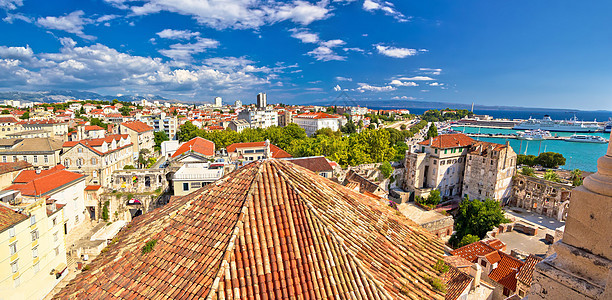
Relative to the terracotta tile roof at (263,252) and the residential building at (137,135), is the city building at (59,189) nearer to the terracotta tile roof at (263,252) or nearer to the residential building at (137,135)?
the residential building at (137,135)

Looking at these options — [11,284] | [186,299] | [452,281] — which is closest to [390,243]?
[186,299]

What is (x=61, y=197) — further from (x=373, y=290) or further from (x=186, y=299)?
(x=373, y=290)

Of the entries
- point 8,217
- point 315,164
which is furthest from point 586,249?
point 315,164

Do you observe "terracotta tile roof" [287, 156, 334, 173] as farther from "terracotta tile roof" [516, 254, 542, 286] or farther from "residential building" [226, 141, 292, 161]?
"terracotta tile roof" [516, 254, 542, 286]

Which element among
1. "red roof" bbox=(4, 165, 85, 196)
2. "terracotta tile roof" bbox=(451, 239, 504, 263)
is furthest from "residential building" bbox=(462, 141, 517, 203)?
"red roof" bbox=(4, 165, 85, 196)

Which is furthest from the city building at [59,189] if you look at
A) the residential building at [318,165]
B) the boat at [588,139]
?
the boat at [588,139]
